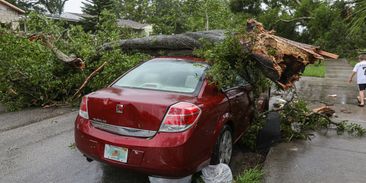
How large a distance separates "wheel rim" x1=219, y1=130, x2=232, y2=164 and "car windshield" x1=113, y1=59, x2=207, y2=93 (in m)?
0.76

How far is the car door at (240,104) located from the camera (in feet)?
14.4

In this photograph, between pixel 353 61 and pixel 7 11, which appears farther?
pixel 7 11

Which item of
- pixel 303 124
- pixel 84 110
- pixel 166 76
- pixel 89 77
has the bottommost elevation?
pixel 303 124

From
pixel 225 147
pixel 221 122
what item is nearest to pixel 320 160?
pixel 225 147

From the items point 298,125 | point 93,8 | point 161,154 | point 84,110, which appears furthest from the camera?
point 93,8

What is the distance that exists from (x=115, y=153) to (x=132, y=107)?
50 centimetres

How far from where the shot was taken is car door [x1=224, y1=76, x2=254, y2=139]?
4394 mm

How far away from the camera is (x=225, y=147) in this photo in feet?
13.8

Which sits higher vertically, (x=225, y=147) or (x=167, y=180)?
(x=225, y=147)

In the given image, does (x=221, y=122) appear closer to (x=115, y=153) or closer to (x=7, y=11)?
(x=115, y=153)

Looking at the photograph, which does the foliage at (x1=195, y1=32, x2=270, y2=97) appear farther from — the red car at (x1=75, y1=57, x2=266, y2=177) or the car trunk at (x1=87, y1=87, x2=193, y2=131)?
the car trunk at (x1=87, y1=87, x2=193, y2=131)

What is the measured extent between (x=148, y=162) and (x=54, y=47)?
5.99 metres

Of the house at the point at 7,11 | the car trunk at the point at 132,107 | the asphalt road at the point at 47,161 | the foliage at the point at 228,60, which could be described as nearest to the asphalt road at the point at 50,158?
the asphalt road at the point at 47,161

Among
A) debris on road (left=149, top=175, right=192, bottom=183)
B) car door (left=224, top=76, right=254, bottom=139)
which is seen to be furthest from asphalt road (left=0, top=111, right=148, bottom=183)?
car door (left=224, top=76, right=254, bottom=139)
